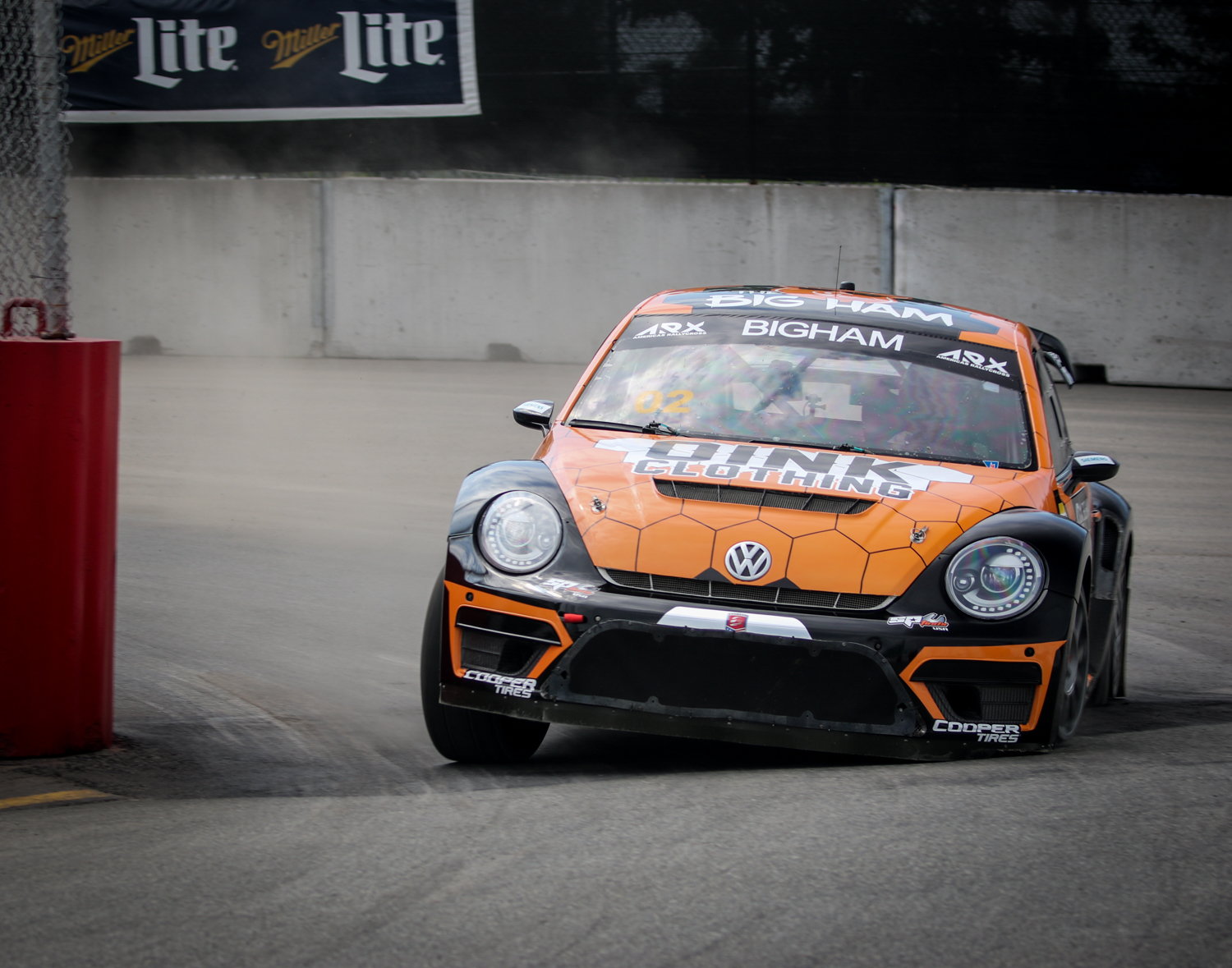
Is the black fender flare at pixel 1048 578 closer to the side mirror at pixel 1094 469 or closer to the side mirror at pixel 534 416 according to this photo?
Answer: the side mirror at pixel 1094 469

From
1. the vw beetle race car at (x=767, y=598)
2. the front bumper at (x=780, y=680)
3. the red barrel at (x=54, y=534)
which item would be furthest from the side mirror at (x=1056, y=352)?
the red barrel at (x=54, y=534)

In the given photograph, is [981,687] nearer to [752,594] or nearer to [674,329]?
[752,594]

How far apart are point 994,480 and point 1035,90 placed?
425 inches

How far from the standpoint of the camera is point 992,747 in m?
3.84

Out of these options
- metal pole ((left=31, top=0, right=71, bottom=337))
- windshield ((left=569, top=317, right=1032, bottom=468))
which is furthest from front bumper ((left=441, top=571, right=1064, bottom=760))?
metal pole ((left=31, top=0, right=71, bottom=337))

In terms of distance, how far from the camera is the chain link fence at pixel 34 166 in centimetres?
417

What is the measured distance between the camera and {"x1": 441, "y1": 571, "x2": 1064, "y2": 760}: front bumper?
375cm

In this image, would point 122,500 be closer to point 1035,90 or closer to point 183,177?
point 183,177

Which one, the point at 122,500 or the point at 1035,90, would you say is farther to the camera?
the point at 1035,90

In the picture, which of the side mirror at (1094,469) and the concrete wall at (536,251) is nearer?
the side mirror at (1094,469)

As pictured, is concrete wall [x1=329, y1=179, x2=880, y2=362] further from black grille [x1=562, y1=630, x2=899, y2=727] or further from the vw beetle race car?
black grille [x1=562, y1=630, x2=899, y2=727]

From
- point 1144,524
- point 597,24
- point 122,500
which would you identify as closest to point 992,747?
point 1144,524

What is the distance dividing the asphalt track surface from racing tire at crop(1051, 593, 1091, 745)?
0.10m

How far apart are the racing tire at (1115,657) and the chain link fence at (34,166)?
3569 mm
